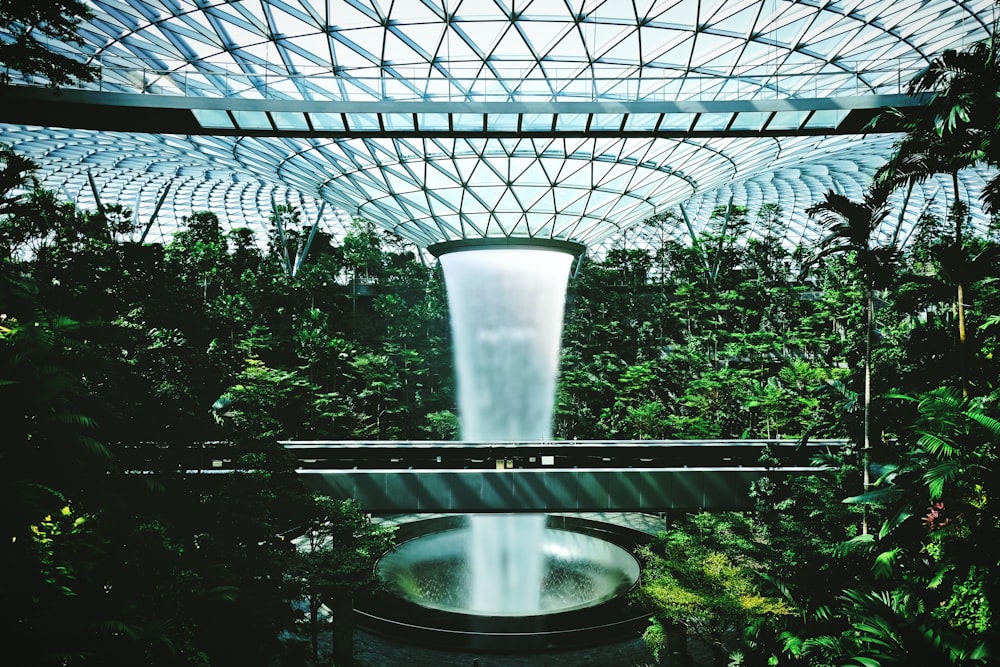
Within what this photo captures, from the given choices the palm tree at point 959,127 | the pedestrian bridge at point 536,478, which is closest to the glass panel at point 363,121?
the pedestrian bridge at point 536,478

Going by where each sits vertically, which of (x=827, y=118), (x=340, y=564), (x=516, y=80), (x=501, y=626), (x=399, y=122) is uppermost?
(x=516, y=80)

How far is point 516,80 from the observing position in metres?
23.5

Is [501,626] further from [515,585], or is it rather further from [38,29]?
[38,29]

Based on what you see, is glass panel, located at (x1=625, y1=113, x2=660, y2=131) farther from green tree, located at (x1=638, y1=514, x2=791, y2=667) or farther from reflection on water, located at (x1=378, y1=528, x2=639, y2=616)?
reflection on water, located at (x1=378, y1=528, x2=639, y2=616)

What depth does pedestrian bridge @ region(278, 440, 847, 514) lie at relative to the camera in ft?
62.5

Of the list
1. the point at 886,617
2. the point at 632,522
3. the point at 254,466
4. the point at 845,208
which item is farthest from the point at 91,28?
the point at 632,522

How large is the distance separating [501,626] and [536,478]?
4960mm

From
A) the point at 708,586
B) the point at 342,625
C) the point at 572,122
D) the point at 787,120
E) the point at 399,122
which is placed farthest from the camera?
the point at 572,122

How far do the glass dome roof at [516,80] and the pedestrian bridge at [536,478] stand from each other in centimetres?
1129

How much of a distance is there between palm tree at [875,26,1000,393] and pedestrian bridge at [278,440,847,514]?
9.29m

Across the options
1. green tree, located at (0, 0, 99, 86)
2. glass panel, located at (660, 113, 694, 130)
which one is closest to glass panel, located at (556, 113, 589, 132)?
glass panel, located at (660, 113, 694, 130)

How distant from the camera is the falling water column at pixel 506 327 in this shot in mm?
33500

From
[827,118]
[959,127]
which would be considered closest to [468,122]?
[827,118]

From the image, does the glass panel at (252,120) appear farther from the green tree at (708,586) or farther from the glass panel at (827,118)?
the green tree at (708,586)
